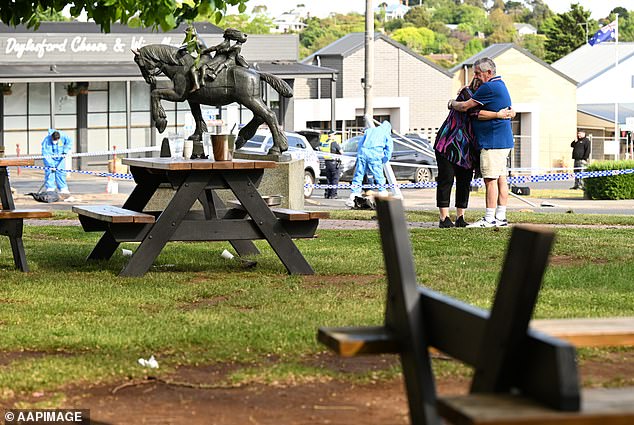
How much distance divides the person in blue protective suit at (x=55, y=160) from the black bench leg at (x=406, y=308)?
22039mm

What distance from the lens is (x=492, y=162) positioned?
12859 millimetres

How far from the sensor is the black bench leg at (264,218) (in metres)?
9.00

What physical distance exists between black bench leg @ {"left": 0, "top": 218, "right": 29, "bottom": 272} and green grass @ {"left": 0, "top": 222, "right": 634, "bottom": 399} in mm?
113

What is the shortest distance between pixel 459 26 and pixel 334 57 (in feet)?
477

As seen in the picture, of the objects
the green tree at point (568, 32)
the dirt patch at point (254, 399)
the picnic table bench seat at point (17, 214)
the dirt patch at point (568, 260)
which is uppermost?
the green tree at point (568, 32)

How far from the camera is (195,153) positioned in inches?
388

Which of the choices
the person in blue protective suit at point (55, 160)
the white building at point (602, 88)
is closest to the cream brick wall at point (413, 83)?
the white building at point (602, 88)

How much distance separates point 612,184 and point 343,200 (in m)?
5.77

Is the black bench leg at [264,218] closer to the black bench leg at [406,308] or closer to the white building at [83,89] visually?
the black bench leg at [406,308]

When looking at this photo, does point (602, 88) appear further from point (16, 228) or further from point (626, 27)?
point (626, 27)

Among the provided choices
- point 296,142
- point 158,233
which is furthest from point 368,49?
point 158,233

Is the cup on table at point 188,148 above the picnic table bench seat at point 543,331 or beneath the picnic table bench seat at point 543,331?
above

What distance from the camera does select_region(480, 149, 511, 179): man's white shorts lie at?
12.9m

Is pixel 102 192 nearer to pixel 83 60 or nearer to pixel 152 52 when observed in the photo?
pixel 83 60
